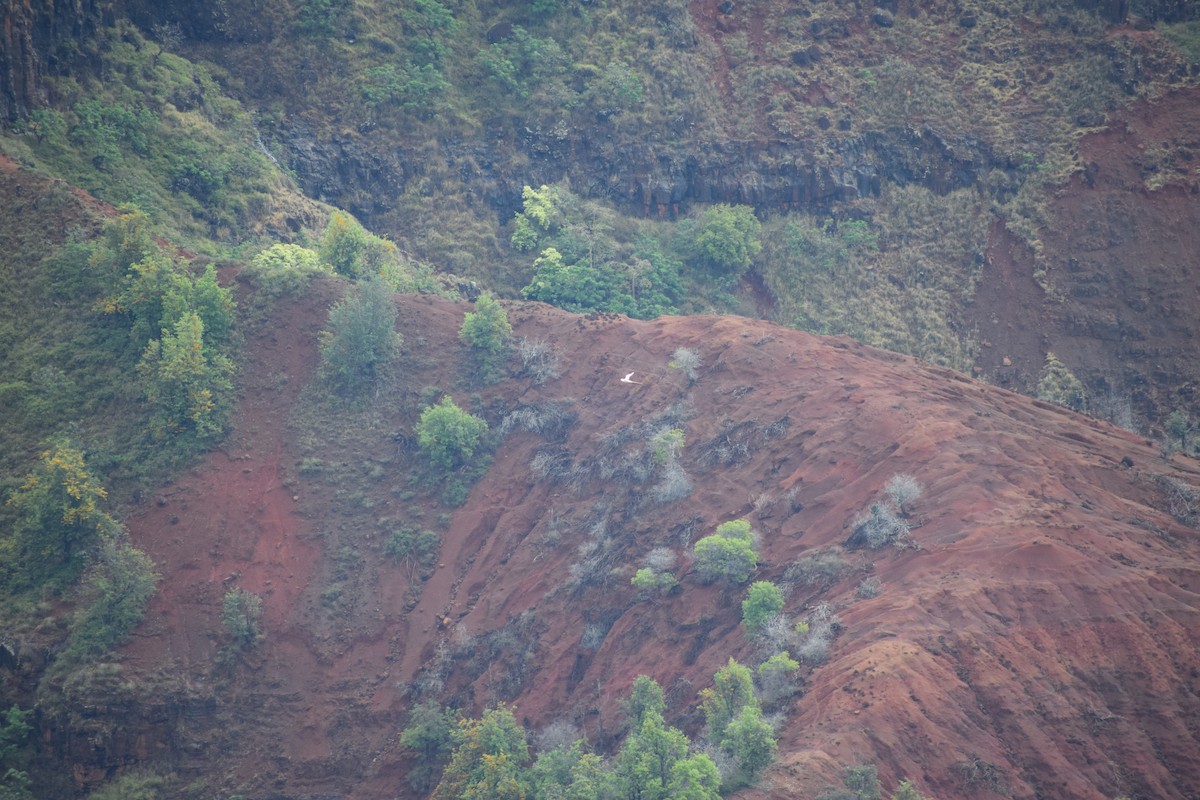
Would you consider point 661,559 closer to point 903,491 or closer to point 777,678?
point 777,678

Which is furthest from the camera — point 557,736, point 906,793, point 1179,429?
point 1179,429

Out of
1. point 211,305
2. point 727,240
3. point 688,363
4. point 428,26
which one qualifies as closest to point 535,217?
point 727,240

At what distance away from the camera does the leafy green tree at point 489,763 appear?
2880cm

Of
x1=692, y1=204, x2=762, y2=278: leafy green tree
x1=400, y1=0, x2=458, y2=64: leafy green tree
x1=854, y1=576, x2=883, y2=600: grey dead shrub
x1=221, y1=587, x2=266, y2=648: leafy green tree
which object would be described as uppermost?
x1=400, y1=0, x2=458, y2=64: leafy green tree

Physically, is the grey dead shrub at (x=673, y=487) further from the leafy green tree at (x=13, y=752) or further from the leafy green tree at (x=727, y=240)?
the leafy green tree at (x=13, y=752)

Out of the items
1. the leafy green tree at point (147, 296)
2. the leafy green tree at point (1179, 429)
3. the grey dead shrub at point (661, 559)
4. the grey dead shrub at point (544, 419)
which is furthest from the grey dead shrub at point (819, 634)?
the leafy green tree at point (147, 296)

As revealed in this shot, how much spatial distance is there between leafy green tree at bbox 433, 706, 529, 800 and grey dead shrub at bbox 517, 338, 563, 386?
44.9 ft

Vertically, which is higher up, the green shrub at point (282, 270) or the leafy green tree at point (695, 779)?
the green shrub at point (282, 270)

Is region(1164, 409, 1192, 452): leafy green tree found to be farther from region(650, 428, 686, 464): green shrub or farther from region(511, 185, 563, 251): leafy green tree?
region(511, 185, 563, 251): leafy green tree

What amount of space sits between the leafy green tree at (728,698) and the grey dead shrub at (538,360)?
1650 centimetres

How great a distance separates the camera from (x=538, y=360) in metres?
41.9

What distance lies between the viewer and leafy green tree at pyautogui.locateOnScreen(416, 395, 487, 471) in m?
39.2

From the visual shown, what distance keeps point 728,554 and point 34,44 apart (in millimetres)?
32949

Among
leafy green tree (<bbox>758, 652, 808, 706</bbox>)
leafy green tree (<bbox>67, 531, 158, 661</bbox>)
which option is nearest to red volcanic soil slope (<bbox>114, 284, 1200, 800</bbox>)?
leafy green tree (<bbox>67, 531, 158, 661</bbox>)
